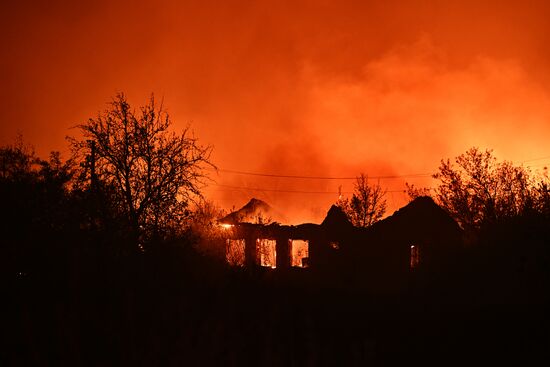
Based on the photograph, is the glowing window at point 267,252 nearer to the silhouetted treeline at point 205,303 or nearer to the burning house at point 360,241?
the burning house at point 360,241

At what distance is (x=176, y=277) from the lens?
11.7 m

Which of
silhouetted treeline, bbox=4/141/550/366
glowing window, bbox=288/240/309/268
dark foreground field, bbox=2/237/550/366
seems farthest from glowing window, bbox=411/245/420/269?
dark foreground field, bbox=2/237/550/366

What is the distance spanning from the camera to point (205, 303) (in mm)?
9211

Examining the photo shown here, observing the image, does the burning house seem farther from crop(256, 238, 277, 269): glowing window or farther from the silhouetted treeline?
the silhouetted treeline

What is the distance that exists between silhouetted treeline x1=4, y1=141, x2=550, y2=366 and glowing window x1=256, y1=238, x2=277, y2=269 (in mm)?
15015

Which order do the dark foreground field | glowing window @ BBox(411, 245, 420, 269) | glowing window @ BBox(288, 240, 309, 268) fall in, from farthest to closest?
glowing window @ BBox(288, 240, 309, 268) → glowing window @ BBox(411, 245, 420, 269) → the dark foreground field

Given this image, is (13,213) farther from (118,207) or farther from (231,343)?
(231,343)

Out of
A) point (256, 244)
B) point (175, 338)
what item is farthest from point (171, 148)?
point (256, 244)

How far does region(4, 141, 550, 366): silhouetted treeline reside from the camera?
6383mm

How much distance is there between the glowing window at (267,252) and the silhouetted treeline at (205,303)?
1501cm

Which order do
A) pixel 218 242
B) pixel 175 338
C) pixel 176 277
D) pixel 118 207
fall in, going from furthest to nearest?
pixel 218 242, pixel 118 207, pixel 176 277, pixel 175 338

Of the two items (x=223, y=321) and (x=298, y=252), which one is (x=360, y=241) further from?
(x=223, y=321)

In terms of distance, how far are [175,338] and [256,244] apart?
107ft

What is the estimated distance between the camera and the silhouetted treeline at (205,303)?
638 centimetres
